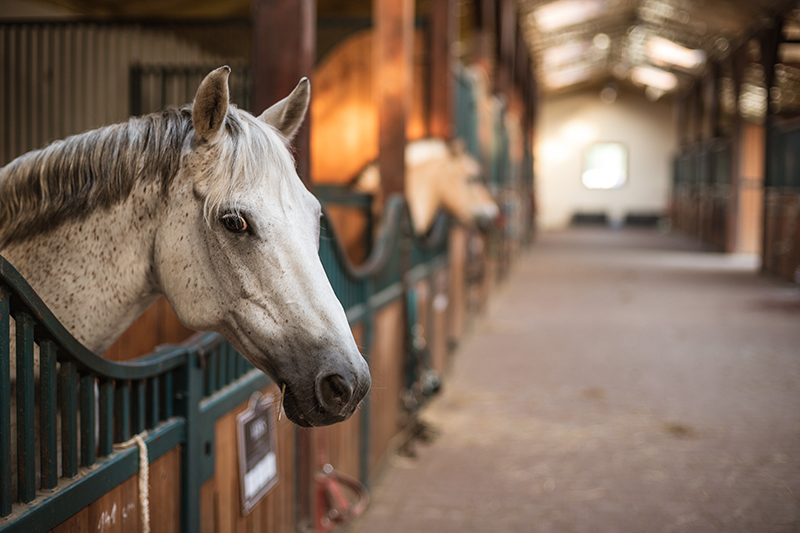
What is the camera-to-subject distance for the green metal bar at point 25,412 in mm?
995

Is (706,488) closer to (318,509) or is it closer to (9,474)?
(318,509)

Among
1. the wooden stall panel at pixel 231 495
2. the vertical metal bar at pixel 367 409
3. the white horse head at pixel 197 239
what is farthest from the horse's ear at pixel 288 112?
the vertical metal bar at pixel 367 409

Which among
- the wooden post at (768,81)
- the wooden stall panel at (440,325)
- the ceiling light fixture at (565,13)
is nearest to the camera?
the wooden stall panel at (440,325)

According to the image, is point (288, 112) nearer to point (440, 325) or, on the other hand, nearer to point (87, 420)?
point (87, 420)

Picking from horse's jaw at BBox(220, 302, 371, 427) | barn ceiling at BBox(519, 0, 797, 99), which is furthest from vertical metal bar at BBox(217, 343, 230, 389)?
barn ceiling at BBox(519, 0, 797, 99)

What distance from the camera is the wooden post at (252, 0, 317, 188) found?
2.15 meters

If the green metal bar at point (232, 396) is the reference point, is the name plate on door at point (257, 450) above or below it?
below

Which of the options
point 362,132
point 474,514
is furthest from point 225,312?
point 362,132

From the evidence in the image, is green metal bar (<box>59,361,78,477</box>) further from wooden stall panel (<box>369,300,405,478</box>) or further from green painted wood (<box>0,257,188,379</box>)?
wooden stall panel (<box>369,300,405,478</box>)

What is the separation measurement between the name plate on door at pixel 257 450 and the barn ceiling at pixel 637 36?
11355 mm

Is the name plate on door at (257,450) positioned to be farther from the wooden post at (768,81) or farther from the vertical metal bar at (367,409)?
the wooden post at (768,81)

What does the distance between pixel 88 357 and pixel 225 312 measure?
22 centimetres

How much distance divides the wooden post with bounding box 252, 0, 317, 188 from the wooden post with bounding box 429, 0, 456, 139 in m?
2.70

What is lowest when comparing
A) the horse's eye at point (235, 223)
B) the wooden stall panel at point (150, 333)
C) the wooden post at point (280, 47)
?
the wooden stall panel at point (150, 333)
